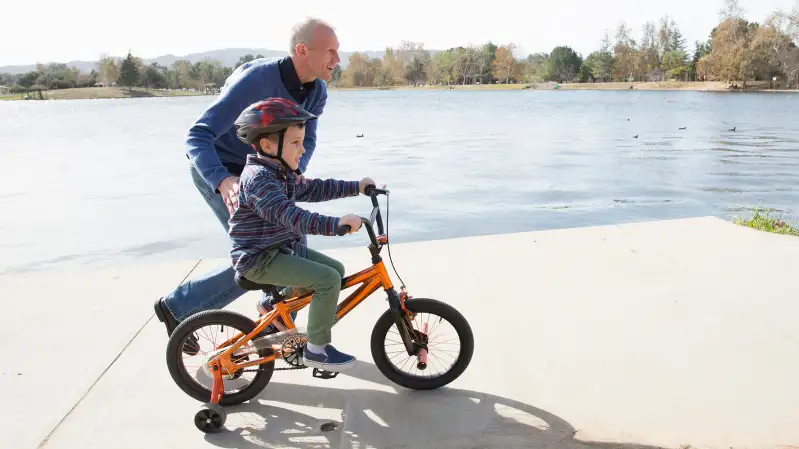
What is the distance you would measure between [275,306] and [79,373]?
1337 millimetres

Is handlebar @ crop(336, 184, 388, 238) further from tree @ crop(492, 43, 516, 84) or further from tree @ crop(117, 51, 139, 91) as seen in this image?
tree @ crop(492, 43, 516, 84)

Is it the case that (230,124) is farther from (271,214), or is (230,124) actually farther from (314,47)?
(271,214)

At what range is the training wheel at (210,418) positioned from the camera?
125 inches

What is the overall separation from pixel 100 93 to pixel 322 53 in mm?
155712

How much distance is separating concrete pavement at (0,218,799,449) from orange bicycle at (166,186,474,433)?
98mm

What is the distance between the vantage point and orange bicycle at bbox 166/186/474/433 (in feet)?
10.9

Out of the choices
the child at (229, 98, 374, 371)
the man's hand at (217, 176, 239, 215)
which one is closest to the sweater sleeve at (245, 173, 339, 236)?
the child at (229, 98, 374, 371)

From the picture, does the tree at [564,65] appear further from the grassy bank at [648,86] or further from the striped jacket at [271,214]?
the striped jacket at [271,214]

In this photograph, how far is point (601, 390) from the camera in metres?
3.49

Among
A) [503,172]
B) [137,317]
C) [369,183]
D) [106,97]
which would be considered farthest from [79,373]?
[106,97]

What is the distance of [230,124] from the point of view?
140 inches

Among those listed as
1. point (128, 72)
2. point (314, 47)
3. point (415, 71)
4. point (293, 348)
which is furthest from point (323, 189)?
point (415, 71)

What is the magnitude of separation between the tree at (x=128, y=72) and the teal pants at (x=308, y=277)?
15728 cm

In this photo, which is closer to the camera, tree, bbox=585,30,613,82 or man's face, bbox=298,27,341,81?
man's face, bbox=298,27,341,81
